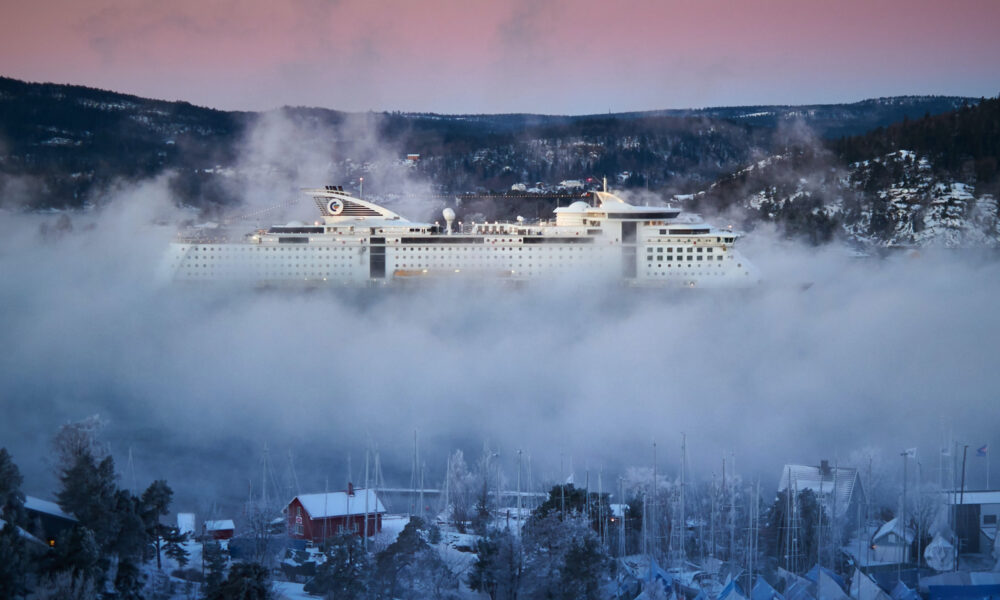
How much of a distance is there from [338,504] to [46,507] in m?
3.35

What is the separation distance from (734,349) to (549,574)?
43.6ft

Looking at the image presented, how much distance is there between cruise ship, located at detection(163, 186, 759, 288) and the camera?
26.8 meters

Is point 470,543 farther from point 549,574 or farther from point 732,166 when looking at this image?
point 732,166

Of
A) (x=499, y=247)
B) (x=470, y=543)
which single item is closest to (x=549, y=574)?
(x=470, y=543)

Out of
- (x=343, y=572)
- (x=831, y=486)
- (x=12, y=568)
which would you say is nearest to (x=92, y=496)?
(x=12, y=568)

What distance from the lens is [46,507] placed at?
1285 centimetres

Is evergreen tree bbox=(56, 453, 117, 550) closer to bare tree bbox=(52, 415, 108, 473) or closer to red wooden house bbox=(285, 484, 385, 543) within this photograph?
bare tree bbox=(52, 415, 108, 473)

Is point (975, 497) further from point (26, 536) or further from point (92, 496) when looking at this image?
point (26, 536)

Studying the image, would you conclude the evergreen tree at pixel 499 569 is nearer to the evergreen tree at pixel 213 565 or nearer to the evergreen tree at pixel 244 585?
the evergreen tree at pixel 244 585

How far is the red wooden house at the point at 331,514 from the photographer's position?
14297mm

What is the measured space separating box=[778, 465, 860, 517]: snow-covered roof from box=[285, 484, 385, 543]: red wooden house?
16.6 ft

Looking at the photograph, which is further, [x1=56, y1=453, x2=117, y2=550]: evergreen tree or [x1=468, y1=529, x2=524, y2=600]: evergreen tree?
[x1=468, y1=529, x2=524, y2=600]: evergreen tree

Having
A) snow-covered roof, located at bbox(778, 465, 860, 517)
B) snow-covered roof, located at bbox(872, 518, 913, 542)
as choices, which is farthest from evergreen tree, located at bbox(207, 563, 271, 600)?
snow-covered roof, located at bbox(872, 518, 913, 542)

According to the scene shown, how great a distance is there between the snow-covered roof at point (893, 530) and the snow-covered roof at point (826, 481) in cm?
52
